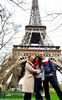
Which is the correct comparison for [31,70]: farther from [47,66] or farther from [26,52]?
[26,52]

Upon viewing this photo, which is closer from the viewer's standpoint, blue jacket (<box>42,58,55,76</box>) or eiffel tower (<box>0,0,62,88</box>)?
blue jacket (<box>42,58,55,76</box>)

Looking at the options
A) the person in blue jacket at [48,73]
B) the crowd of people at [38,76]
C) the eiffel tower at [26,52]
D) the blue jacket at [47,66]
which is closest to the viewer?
the crowd of people at [38,76]

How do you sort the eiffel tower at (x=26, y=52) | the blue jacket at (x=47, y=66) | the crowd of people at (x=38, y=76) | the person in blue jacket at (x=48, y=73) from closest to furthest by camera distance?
the crowd of people at (x=38, y=76)
the person in blue jacket at (x=48, y=73)
the blue jacket at (x=47, y=66)
the eiffel tower at (x=26, y=52)

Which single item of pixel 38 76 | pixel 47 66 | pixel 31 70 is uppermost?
pixel 47 66

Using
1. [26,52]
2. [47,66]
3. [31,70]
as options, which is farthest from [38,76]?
[26,52]

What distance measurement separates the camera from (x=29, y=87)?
3.78 m

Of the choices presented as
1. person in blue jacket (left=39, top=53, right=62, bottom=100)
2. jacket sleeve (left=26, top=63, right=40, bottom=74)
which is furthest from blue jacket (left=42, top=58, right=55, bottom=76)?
jacket sleeve (left=26, top=63, right=40, bottom=74)

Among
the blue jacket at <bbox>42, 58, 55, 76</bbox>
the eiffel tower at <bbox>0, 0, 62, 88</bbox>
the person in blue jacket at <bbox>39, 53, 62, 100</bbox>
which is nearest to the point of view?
the person in blue jacket at <bbox>39, 53, 62, 100</bbox>

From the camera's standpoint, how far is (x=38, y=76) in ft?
13.1

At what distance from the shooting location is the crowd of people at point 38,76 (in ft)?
12.5

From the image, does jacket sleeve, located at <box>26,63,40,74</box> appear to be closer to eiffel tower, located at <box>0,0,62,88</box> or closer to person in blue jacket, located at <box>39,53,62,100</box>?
person in blue jacket, located at <box>39,53,62,100</box>

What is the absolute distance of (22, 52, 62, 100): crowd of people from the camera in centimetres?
381

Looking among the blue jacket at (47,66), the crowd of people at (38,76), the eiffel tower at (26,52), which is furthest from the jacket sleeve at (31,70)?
the eiffel tower at (26,52)

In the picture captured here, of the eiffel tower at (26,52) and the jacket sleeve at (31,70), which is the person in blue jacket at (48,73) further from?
the eiffel tower at (26,52)
